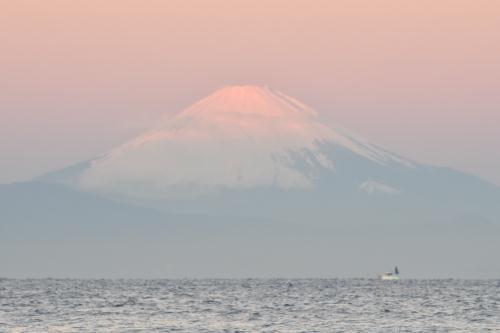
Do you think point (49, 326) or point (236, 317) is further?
point (236, 317)

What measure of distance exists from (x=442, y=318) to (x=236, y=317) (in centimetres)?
1421

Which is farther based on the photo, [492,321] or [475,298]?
[475,298]

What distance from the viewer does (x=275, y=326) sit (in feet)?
379

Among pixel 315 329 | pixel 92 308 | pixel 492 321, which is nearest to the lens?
pixel 315 329

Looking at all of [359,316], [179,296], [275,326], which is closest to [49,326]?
[275,326]

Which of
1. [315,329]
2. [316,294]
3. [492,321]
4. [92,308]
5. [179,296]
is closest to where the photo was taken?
[315,329]

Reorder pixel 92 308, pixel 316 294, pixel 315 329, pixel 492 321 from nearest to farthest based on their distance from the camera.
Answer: pixel 315 329 → pixel 492 321 → pixel 92 308 → pixel 316 294

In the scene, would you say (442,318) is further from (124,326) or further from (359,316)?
(124,326)

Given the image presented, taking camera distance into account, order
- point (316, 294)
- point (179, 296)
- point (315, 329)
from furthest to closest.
→ point (316, 294) → point (179, 296) → point (315, 329)

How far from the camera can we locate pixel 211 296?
166 meters

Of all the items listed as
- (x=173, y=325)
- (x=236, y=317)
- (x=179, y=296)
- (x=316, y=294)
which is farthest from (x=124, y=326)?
(x=316, y=294)

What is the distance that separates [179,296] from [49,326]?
49795mm

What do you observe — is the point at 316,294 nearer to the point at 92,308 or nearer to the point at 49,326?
the point at 92,308

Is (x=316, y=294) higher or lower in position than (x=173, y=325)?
higher
